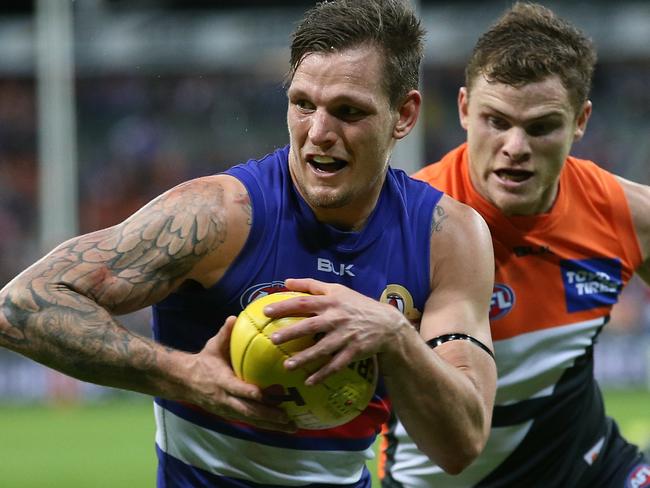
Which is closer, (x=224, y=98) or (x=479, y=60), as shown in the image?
(x=479, y=60)

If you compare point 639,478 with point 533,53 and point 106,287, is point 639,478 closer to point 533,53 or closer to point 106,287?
point 533,53

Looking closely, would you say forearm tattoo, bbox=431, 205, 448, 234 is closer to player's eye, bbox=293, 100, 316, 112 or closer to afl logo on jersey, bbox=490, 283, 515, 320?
player's eye, bbox=293, 100, 316, 112

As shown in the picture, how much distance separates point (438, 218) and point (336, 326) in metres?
1.06

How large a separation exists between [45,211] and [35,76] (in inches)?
262

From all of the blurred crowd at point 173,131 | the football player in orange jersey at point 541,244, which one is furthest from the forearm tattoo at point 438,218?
the blurred crowd at point 173,131

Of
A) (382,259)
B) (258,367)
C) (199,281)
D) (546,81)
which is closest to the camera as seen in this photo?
(258,367)

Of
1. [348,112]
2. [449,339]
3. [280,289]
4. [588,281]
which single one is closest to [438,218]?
[449,339]

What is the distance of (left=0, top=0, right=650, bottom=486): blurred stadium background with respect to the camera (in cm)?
2214

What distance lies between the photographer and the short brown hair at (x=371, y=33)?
170 inches

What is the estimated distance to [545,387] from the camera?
18.4ft

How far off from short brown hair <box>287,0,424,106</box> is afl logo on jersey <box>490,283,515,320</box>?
127cm

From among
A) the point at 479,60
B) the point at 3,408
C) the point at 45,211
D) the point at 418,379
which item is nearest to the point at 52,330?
the point at 418,379

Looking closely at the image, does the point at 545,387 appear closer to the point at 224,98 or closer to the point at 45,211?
the point at 45,211

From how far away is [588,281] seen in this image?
5645 mm
